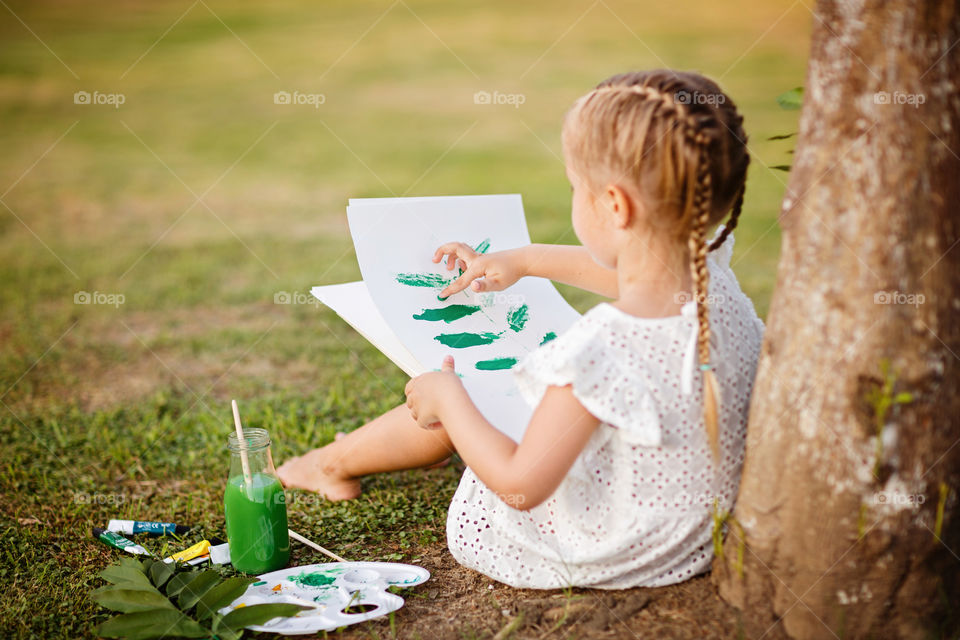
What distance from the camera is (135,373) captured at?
3.85 metres

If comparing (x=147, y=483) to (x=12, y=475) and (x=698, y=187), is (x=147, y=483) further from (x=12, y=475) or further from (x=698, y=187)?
(x=698, y=187)

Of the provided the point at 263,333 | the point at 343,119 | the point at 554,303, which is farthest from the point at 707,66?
the point at 554,303

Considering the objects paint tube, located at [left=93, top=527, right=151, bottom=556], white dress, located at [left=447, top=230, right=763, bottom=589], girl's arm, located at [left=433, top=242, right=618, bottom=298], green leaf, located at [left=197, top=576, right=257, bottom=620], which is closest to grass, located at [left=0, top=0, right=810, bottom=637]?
paint tube, located at [left=93, top=527, right=151, bottom=556]

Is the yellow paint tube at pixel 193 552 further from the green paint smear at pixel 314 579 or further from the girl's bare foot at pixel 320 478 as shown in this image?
the girl's bare foot at pixel 320 478

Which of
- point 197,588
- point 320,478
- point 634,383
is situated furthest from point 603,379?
point 320,478

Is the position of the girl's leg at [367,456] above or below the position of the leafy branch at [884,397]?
below

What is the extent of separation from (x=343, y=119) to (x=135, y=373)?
6.65 m

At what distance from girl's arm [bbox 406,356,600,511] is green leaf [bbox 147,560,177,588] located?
790 mm

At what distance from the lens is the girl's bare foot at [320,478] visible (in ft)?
8.91

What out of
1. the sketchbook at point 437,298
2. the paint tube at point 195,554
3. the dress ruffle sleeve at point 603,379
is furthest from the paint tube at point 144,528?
the dress ruffle sleeve at point 603,379

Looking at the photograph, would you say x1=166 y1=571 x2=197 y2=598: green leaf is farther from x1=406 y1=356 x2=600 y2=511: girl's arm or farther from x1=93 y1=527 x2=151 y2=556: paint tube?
x1=406 y1=356 x2=600 y2=511: girl's arm

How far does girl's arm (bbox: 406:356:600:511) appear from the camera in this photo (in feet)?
5.76

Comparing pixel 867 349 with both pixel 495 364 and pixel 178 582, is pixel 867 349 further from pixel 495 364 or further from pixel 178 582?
pixel 178 582

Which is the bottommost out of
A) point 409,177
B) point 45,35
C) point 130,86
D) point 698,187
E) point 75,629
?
point 75,629
